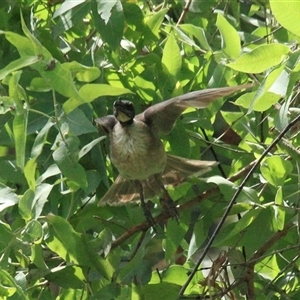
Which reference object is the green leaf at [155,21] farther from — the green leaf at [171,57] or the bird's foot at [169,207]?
the bird's foot at [169,207]

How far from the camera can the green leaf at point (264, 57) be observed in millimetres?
1894

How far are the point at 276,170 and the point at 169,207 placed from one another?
1.46 ft

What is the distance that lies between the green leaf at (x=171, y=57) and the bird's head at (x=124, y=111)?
168 millimetres

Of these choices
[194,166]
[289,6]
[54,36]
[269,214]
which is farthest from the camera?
[194,166]

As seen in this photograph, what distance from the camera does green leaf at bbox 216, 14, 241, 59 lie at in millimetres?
2252

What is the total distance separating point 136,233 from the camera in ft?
8.11

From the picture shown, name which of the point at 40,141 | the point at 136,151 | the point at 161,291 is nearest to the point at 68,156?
the point at 40,141

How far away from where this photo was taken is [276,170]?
2.21 metres

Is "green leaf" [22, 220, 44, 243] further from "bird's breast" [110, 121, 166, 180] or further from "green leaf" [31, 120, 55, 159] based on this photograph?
"bird's breast" [110, 121, 166, 180]

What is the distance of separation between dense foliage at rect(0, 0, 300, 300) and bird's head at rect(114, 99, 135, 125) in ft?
0.14

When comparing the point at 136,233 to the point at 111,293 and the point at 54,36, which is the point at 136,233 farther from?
the point at 54,36

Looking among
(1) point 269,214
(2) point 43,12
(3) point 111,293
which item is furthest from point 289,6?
(2) point 43,12

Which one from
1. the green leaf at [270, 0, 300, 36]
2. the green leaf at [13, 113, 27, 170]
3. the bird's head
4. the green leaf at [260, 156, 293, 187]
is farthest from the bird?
the green leaf at [270, 0, 300, 36]

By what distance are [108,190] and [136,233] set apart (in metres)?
0.16
